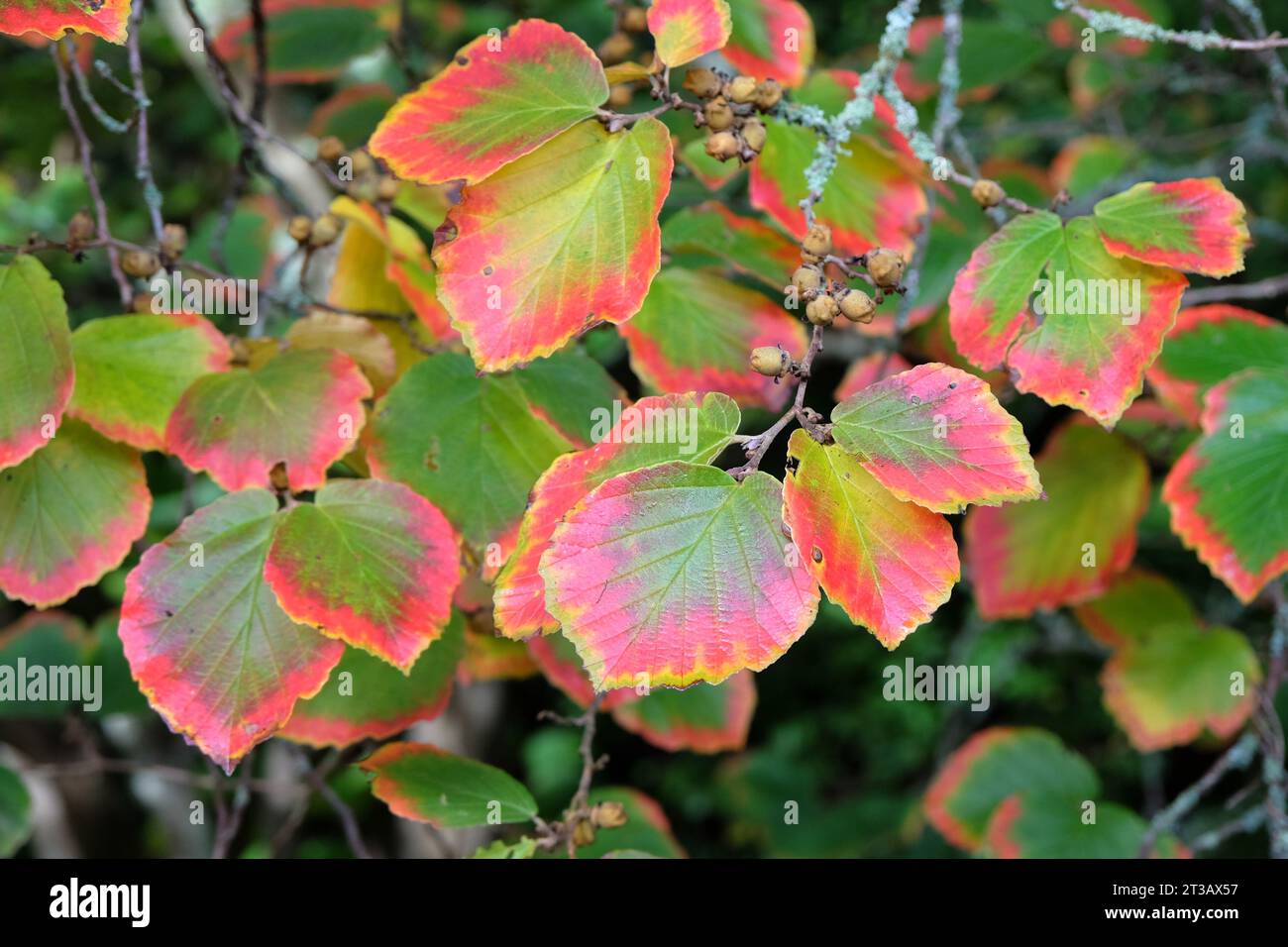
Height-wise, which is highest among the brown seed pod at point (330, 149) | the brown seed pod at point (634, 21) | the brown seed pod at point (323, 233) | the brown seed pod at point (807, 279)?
the brown seed pod at point (634, 21)

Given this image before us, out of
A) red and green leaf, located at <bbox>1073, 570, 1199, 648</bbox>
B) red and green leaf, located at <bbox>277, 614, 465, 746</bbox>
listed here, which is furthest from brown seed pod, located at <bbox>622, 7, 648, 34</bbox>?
red and green leaf, located at <bbox>1073, 570, 1199, 648</bbox>

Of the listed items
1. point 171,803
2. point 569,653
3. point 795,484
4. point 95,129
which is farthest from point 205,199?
point 795,484

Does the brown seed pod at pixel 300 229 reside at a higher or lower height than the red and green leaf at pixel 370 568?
higher

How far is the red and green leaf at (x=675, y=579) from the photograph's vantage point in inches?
24.4

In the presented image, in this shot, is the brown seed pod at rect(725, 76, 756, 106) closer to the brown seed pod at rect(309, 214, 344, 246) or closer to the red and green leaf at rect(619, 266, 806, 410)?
the red and green leaf at rect(619, 266, 806, 410)


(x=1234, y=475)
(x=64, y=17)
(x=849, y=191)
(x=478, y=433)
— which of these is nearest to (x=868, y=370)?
(x=849, y=191)

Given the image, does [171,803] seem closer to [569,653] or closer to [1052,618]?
[569,653]

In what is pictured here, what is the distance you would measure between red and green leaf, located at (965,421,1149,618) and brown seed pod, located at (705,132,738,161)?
0.69m

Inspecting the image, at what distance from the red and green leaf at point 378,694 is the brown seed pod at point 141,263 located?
0.34 m

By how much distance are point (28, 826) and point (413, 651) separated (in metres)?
0.79

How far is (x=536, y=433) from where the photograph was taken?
0.86m

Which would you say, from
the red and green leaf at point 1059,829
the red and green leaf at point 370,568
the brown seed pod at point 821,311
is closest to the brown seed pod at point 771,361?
the brown seed pod at point 821,311

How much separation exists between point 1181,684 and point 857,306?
36.2 inches

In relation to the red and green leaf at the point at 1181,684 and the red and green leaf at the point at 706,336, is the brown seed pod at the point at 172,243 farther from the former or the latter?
the red and green leaf at the point at 1181,684
